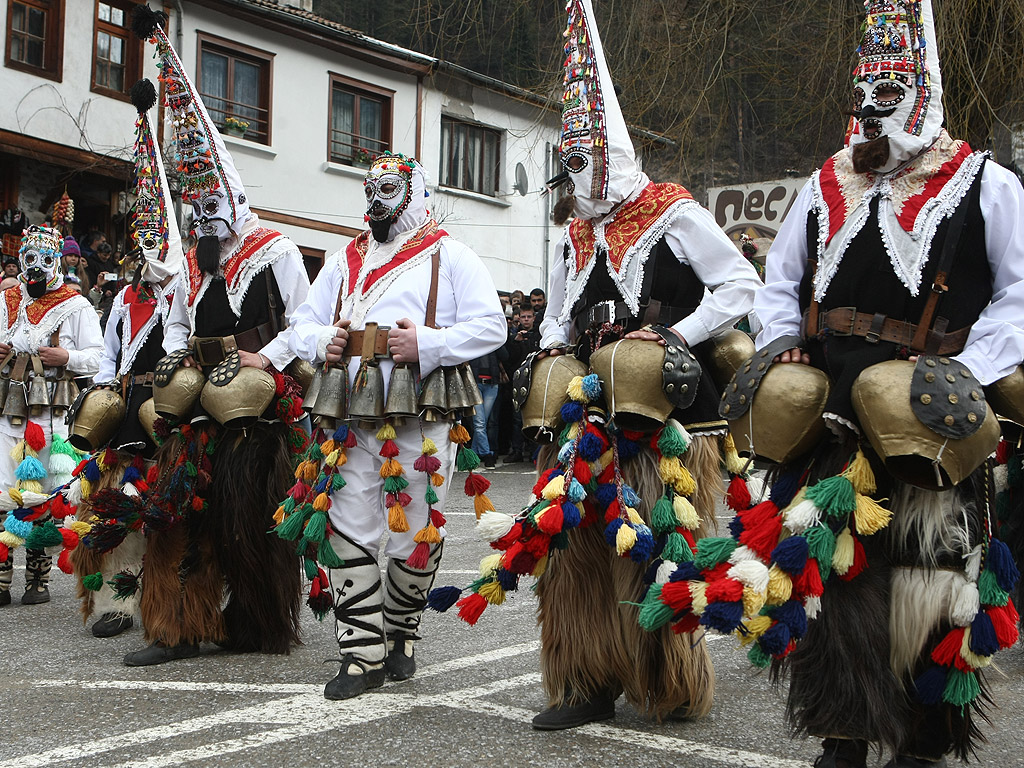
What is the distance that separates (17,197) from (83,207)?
117cm

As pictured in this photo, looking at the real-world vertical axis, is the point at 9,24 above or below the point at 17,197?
above

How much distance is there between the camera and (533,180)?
25875mm

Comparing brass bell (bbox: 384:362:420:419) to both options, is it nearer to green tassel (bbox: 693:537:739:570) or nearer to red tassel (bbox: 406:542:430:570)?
red tassel (bbox: 406:542:430:570)

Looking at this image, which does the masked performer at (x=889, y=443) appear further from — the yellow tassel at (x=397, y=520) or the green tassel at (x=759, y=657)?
the yellow tassel at (x=397, y=520)

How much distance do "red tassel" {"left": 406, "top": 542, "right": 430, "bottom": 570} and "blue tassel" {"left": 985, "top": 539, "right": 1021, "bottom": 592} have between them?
2235 mm

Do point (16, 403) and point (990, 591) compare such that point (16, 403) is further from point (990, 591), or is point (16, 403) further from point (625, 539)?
point (990, 591)

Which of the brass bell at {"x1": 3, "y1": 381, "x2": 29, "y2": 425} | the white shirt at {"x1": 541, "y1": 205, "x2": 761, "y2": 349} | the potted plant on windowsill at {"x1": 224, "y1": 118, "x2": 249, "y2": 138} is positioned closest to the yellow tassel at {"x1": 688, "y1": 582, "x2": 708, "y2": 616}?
the white shirt at {"x1": 541, "y1": 205, "x2": 761, "y2": 349}

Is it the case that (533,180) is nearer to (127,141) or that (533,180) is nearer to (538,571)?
(127,141)

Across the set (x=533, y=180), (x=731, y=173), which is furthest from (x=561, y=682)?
(x=533, y=180)

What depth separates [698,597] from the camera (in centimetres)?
306

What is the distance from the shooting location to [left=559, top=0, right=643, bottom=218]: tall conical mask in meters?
4.36

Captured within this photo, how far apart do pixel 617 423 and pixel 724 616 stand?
120 cm

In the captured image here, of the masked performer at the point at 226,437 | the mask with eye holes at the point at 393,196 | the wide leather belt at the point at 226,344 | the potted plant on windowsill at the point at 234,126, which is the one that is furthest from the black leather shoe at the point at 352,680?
the potted plant on windowsill at the point at 234,126

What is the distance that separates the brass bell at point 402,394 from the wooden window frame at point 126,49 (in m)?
16.0
